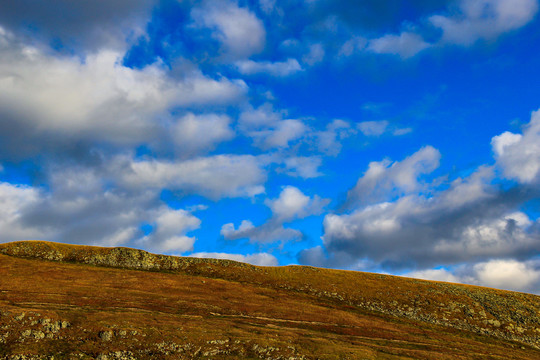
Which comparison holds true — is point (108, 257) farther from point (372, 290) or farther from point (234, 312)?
point (372, 290)

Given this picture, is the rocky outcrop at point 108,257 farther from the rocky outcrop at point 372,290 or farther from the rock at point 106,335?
the rock at point 106,335

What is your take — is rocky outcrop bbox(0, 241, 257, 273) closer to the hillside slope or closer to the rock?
the hillside slope

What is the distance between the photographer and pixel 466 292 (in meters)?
99.2

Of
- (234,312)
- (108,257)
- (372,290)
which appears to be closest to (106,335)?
(234,312)

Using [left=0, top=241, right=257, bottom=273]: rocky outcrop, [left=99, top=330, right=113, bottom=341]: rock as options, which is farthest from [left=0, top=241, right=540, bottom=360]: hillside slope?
[left=0, top=241, right=257, bottom=273]: rocky outcrop

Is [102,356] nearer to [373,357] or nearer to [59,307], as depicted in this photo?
[59,307]

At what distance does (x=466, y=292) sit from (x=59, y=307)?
95578 millimetres

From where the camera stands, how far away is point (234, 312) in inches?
2507

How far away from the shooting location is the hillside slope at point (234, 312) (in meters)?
40.2

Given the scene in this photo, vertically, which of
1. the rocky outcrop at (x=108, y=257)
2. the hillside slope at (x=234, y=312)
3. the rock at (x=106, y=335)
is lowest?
the rock at (x=106, y=335)

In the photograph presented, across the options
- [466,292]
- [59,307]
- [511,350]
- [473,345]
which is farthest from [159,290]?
[466,292]

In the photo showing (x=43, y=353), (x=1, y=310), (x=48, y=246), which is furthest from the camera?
(x=48, y=246)

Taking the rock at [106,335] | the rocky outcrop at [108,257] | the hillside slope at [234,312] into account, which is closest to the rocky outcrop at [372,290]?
the rocky outcrop at [108,257]

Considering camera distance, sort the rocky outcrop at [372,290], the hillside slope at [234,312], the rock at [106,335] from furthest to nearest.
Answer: the rocky outcrop at [372,290] < the hillside slope at [234,312] < the rock at [106,335]
